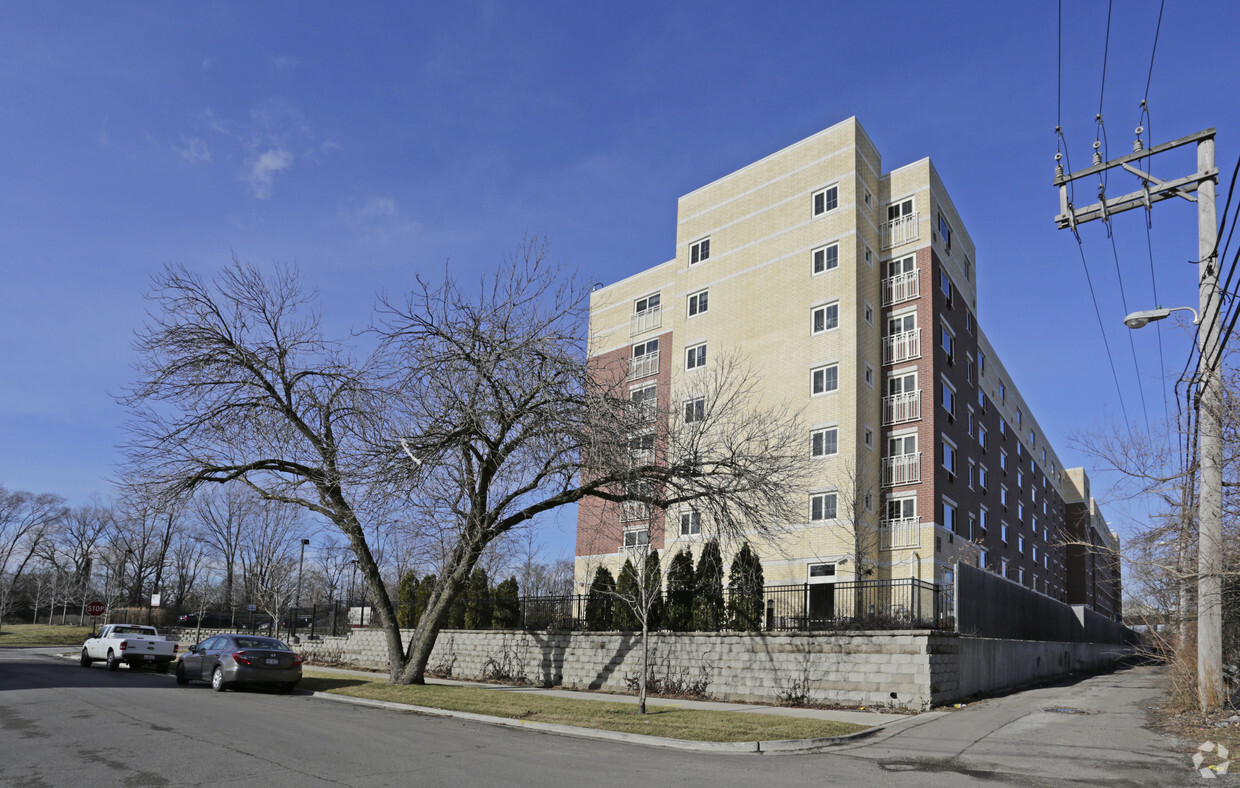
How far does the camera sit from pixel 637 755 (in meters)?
10.8

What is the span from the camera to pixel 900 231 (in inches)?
1385

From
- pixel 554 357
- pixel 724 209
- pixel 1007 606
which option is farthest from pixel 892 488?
pixel 554 357

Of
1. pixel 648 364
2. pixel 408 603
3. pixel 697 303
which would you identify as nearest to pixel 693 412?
pixel 408 603

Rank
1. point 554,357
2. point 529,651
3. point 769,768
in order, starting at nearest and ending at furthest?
1. point 769,768
2. point 554,357
3. point 529,651

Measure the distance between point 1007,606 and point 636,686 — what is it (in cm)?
1264

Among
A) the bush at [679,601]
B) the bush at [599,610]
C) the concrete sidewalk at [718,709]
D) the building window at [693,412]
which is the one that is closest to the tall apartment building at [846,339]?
the building window at [693,412]

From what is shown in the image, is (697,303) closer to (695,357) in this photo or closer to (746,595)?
(695,357)

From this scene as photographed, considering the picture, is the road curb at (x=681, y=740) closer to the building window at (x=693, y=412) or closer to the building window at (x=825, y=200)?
the building window at (x=693, y=412)

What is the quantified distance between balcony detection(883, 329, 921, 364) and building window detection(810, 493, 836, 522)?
22.1ft

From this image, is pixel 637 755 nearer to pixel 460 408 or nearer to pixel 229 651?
pixel 460 408

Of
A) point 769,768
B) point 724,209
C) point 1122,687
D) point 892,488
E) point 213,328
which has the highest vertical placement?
point 724,209

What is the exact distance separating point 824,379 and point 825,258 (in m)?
5.17

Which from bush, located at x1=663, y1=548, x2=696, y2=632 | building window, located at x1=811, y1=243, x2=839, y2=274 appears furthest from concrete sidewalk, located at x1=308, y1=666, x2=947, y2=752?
building window, located at x1=811, y1=243, x2=839, y2=274

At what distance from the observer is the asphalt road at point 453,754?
866 centimetres
